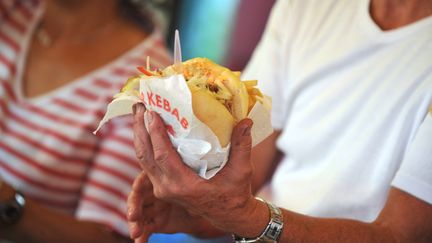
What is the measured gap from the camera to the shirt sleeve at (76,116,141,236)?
1742 millimetres

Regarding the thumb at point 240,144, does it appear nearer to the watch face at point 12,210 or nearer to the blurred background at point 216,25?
the watch face at point 12,210

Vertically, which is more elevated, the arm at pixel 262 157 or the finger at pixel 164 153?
the finger at pixel 164 153

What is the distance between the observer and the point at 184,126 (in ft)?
2.98

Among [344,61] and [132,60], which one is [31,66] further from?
[344,61]

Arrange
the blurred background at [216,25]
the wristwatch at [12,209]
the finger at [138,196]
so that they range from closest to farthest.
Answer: the finger at [138,196]
the wristwatch at [12,209]
the blurred background at [216,25]

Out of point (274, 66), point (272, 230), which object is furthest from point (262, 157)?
point (272, 230)

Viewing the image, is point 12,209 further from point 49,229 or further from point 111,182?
point 111,182

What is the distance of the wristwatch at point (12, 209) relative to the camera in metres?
1.63

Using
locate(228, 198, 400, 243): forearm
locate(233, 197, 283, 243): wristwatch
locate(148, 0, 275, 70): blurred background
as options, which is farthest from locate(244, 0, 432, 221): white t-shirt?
locate(148, 0, 275, 70): blurred background

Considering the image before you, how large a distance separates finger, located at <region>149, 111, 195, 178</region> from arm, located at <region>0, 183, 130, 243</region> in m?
0.86

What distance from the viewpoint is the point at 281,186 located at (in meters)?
1.48

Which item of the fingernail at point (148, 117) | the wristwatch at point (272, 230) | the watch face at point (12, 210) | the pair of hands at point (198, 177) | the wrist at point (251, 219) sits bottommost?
the watch face at point (12, 210)

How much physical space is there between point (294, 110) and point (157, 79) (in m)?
0.62

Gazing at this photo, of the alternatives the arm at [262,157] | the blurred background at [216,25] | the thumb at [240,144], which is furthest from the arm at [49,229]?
the blurred background at [216,25]
